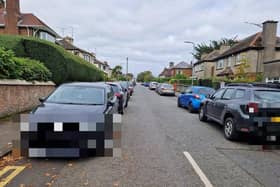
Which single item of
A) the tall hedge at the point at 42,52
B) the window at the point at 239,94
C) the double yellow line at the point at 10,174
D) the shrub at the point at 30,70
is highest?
the tall hedge at the point at 42,52

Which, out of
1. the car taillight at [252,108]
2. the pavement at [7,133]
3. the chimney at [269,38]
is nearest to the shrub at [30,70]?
the pavement at [7,133]

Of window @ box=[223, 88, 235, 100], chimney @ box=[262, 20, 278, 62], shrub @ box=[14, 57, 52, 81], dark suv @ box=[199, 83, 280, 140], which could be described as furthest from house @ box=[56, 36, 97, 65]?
dark suv @ box=[199, 83, 280, 140]

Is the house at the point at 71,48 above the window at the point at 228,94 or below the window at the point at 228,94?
above

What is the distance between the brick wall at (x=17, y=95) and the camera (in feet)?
27.0

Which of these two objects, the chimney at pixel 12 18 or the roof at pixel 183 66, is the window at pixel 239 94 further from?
the roof at pixel 183 66

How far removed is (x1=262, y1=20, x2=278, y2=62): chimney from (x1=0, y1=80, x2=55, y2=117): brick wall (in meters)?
26.6

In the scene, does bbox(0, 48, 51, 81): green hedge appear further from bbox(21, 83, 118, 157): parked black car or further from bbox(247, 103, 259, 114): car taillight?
bbox(247, 103, 259, 114): car taillight

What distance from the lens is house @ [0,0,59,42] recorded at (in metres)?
27.0

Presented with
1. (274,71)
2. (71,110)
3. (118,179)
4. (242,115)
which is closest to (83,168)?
(118,179)

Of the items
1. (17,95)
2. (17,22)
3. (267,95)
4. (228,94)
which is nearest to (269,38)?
(228,94)

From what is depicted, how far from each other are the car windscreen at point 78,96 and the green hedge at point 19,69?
3939 millimetres

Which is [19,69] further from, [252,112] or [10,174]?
[252,112]

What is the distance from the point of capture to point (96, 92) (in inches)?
241

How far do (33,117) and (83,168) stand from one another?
1.60 meters
